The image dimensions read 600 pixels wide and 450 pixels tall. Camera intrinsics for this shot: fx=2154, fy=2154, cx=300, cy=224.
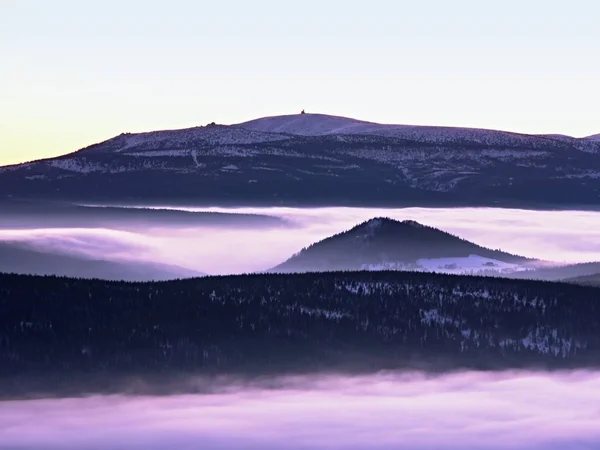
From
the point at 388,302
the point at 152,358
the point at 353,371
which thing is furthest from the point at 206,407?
the point at 388,302

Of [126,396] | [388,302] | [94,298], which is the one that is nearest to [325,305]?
[388,302]

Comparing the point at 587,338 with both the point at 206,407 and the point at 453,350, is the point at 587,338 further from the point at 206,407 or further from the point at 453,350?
the point at 206,407

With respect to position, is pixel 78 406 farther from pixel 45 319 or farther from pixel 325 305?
pixel 325 305

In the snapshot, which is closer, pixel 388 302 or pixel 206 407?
pixel 206 407

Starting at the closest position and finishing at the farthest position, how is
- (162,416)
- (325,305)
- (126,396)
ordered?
(162,416)
(126,396)
(325,305)

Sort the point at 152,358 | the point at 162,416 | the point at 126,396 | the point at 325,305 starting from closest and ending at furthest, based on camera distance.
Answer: the point at 162,416
the point at 126,396
the point at 152,358
the point at 325,305

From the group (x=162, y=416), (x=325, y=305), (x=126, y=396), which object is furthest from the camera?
(x=325, y=305)
